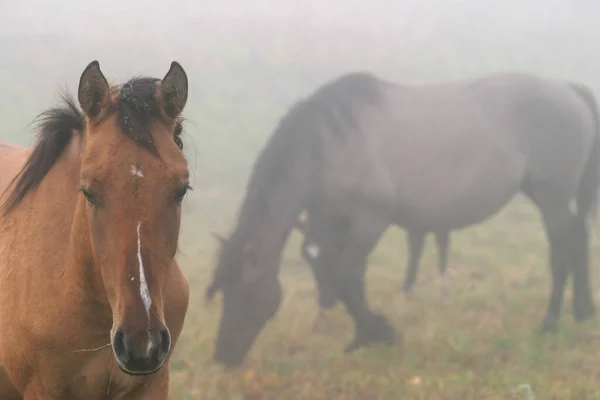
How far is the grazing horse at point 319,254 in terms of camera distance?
6.27 metres

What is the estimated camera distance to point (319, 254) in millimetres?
6270

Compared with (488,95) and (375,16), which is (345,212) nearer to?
(488,95)

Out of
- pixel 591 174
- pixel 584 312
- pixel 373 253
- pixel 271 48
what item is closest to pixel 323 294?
pixel 373 253

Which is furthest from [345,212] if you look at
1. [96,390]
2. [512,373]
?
[96,390]

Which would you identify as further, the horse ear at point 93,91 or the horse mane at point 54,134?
Result: the horse mane at point 54,134

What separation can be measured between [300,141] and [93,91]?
4.06 m

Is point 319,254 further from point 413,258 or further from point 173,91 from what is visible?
point 173,91

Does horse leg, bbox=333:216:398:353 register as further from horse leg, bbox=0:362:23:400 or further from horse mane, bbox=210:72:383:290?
horse leg, bbox=0:362:23:400

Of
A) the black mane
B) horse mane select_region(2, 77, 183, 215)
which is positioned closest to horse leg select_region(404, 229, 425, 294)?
the black mane

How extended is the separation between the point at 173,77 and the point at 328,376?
3.48m

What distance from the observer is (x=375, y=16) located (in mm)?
14555

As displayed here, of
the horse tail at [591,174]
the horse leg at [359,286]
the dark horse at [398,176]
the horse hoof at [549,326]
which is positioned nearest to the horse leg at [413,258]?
the dark horse at [398,176]

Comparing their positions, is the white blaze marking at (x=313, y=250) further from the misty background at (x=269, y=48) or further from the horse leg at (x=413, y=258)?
the misty background at (x=269, y=48)

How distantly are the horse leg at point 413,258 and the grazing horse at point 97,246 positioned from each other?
5248 millimetres
